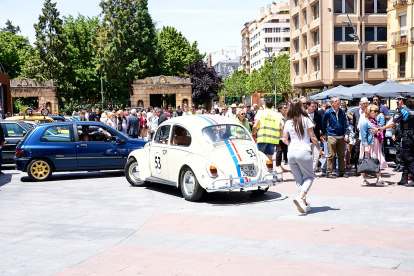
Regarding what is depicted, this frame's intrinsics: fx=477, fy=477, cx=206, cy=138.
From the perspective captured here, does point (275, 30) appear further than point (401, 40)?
Yes

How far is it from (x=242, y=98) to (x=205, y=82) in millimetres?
47093

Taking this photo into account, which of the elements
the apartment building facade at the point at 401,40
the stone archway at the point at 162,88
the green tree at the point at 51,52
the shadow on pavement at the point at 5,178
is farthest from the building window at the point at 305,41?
the shadow on pavement at the point at 5,178

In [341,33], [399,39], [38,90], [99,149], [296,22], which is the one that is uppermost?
[296,22]

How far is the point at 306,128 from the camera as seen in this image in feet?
26.3

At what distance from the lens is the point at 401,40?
130 ft

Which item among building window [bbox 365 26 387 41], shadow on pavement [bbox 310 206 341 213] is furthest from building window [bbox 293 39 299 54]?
shadow on pavement [bbox 310 206 341 213]

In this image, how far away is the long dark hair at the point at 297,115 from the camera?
794cm

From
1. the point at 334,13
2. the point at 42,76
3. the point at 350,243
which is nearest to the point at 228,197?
the point at 350,243

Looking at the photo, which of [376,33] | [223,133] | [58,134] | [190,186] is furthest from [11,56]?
[190,186]

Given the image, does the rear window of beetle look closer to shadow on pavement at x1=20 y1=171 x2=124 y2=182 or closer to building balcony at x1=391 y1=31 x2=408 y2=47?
shadow on pavement at x1=20 y1=171 x2=124 y2=182

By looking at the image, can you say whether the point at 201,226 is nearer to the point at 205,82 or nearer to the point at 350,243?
the point at 350,243

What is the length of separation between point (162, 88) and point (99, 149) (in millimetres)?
36465

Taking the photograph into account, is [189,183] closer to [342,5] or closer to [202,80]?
[342,5]

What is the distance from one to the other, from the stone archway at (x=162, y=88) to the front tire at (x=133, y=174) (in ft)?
122
